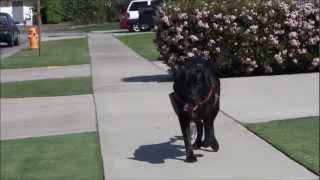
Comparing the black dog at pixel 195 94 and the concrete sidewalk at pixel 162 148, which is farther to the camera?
the concrete sidewalk at pixel 162 148

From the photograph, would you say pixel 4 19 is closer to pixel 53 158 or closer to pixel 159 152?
pixel 53 158

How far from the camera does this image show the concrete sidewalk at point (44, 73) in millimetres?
18016

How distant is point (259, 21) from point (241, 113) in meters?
5.04

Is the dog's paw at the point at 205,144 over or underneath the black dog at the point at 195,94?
underneath

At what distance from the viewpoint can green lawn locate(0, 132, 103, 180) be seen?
713 cm

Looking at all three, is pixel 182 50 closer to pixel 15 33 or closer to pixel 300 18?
pixel 300 18

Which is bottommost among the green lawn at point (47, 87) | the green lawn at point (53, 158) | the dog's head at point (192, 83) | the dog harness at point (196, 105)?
the green lawn at point (47, 87)

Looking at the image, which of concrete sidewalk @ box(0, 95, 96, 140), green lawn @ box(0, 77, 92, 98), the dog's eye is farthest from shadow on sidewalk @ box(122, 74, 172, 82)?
the dog's eye

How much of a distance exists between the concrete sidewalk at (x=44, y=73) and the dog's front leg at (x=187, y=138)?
10778 mm

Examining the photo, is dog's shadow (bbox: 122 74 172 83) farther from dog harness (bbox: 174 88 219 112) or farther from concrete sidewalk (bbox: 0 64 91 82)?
dog harness (bbox: 174 88 219 112)

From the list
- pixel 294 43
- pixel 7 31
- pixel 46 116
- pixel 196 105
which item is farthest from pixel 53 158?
pixel 7 31

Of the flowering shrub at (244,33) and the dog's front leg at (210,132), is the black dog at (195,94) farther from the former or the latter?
the flowering shrub at (244,33)

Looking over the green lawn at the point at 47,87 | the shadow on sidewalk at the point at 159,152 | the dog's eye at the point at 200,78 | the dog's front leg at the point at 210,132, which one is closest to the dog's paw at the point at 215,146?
the dog's front leg at the point at 210,132

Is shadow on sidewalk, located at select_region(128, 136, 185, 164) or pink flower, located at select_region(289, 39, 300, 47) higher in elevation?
pink flower, located at select_region(289, 39, 300, 47)
